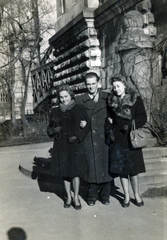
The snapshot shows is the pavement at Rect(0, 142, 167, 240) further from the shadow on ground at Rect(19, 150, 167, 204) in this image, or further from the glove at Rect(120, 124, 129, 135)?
the glove at Rect(120, 124, 129, 135)

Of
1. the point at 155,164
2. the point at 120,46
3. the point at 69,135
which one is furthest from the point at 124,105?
the point at 120,46

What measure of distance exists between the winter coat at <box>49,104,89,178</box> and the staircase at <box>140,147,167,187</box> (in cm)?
150

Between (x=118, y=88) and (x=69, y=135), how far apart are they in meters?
0.90

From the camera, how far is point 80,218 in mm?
3523

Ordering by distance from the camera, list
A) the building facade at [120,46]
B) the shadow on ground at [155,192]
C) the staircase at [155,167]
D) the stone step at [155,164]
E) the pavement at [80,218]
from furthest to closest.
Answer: the building facade at [120,46], the stone step at [155,164], the staircase at [155,167], the shadow on ground at [155,192], the pavement at [80,218]

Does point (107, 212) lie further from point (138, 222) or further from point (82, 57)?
point (82, 57)

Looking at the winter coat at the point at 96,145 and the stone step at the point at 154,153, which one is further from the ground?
the winter coat at the point at 96,145

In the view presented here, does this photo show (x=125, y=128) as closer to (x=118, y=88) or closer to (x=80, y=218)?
(x=118, y=88)

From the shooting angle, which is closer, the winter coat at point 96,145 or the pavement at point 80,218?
the pavement at point 80,218

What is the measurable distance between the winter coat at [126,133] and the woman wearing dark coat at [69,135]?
42 centimetres

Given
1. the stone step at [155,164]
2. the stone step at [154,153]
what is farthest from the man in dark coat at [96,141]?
the stone step at [154,153]

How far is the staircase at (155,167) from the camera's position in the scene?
465 centimetres

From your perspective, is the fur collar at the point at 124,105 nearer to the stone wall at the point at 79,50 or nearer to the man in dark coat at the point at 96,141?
the man in dark coat at the point at 96,141

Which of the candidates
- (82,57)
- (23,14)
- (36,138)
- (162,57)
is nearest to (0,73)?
(23,14)
